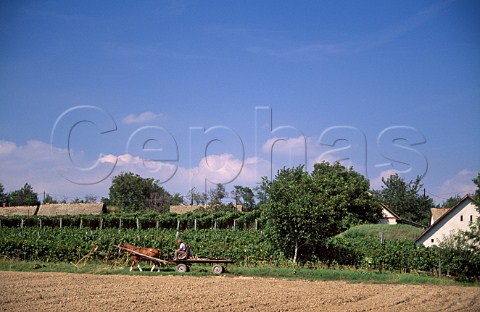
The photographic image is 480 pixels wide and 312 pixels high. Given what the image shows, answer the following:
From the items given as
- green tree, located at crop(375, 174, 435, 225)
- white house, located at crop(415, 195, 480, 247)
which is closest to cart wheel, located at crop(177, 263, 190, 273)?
white house, located at crop(415, 195, 480, 247)

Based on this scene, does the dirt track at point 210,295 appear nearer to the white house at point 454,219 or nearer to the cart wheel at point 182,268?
the cart wheel at point 182,268

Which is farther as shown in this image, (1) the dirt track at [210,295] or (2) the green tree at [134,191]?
(2) the green tree at [134,191]

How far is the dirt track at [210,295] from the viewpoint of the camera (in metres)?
13.6

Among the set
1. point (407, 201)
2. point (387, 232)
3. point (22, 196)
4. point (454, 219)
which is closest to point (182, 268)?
point (454, 219)

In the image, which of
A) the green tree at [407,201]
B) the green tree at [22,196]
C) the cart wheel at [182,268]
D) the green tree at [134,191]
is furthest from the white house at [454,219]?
the green tree at [22,196]

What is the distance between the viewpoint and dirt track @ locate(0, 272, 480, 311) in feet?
44.5

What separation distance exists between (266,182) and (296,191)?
1.56 meters

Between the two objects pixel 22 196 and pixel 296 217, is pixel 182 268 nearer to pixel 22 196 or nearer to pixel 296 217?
pixel 296 217

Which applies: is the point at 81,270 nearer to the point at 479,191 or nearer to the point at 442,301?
the point at 442,301

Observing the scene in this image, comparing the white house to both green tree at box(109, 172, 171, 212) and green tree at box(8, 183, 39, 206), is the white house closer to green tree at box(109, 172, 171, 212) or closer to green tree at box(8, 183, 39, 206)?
green tree at box(109, 172, 171, 212)

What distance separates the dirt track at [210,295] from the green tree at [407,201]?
57.3 metres

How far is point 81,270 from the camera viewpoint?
73.8 feet

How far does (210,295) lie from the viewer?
50.5 ft

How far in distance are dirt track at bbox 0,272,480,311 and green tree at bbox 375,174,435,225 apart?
5731 centimetres
